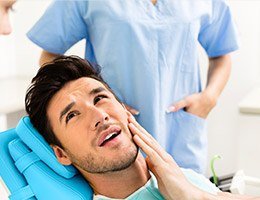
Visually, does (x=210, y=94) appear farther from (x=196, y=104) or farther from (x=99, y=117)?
Answer: (x=99, y=117)

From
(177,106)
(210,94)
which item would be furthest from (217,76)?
(177,106)

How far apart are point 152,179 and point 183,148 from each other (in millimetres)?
277

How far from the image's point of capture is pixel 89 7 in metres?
1.44

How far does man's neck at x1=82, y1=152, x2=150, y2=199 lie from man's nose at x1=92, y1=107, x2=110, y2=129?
0.17 metres

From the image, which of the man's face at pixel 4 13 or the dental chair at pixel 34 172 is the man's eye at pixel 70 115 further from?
the man's face at pixel 4 13

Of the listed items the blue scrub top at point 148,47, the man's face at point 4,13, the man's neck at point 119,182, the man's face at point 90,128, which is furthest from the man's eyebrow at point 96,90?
the man's face at point 4,13

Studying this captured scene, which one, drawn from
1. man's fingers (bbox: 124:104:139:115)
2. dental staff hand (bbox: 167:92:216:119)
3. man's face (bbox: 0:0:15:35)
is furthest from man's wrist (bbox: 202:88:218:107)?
man's face (bbox: 0:0:15:35)

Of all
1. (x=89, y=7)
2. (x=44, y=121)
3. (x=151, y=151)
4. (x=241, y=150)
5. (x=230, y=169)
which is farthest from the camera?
(x=230, y=169)

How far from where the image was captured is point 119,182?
4.25 feet

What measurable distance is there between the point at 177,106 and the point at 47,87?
0.50 meters

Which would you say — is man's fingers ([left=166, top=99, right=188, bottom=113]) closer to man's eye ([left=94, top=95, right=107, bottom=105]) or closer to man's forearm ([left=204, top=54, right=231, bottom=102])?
man's forearm ([left=204, top=54, right=231, bottom=102])

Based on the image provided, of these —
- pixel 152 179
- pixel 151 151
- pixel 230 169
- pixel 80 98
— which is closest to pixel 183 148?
pixel 152 179

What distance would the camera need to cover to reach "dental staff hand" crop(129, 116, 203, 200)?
3.86 feet

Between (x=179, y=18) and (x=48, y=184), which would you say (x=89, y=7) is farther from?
(x=48, y=184)
